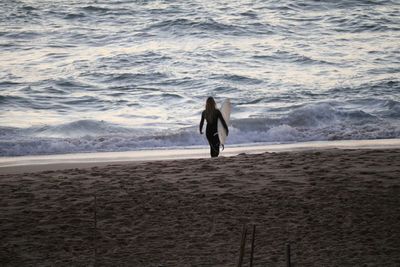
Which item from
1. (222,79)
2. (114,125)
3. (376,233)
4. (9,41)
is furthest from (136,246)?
(9,41)

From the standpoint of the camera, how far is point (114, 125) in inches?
762

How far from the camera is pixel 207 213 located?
9164 millimetres

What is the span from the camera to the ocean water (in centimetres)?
1825

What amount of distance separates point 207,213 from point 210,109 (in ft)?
13.0

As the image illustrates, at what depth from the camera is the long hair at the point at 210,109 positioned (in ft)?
42.0

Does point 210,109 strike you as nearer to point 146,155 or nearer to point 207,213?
point 146,155

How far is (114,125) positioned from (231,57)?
949 cm

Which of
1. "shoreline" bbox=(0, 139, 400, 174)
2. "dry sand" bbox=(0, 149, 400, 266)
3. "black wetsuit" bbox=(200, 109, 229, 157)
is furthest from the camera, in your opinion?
"shoreline" bbox=(0, 139, 400, 174)

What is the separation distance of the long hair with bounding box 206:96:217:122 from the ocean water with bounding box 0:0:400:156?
402cm

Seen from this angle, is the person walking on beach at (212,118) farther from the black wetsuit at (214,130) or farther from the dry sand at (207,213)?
the dry sand at (207,213)

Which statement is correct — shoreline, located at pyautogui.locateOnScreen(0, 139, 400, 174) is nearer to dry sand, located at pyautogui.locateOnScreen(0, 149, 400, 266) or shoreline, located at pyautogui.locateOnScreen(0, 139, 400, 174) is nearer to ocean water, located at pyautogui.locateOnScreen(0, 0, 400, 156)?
ocean water, located at pyautogui.locateOnScreen(0, 0, 400, 156)

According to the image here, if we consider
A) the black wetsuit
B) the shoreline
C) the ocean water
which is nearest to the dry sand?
the black wetsuit

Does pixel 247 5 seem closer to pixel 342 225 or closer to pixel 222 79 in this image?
pixel 222 79

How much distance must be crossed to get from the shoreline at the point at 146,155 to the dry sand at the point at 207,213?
228 centimetres
